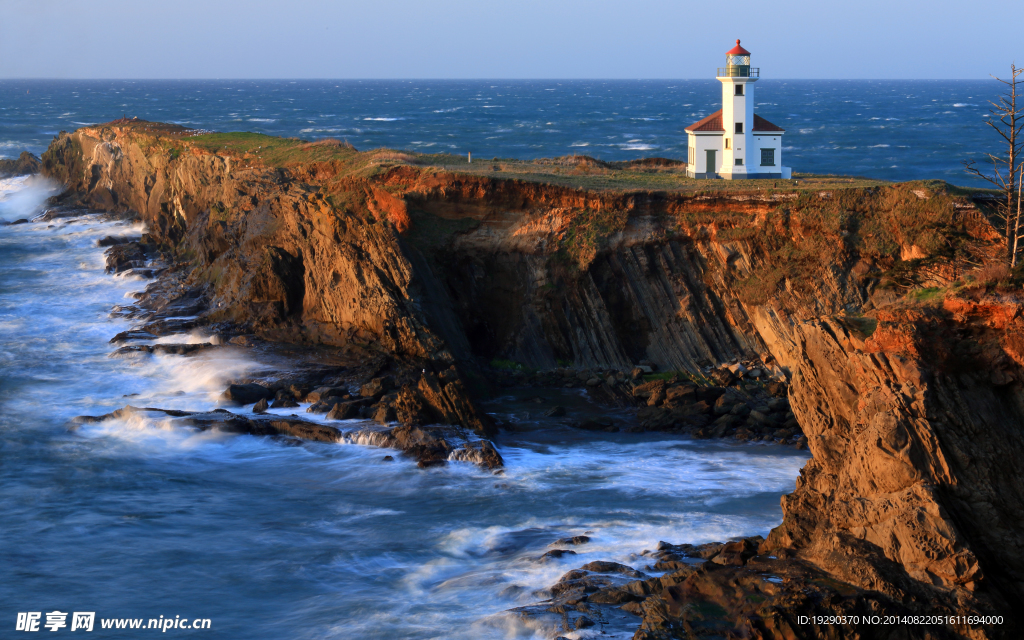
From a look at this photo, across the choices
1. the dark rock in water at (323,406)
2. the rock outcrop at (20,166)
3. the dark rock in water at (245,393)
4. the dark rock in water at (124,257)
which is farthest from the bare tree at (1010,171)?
the rock outcrop at (20,166)

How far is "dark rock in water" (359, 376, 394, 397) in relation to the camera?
25641 mm

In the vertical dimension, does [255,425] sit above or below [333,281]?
below

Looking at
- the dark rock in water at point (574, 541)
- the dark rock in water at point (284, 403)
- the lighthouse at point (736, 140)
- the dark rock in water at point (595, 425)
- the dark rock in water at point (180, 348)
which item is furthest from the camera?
the lighthouse at point (736, 140)

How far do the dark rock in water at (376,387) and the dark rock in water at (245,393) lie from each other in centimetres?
285

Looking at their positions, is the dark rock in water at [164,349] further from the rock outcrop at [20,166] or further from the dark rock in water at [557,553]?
the rock outcrop at [20,166]

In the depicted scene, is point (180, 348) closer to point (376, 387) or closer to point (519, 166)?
point (376, 387)

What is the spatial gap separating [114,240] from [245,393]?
25974mm

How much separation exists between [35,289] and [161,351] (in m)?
13.4

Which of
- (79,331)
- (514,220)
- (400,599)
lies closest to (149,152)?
(79,331)

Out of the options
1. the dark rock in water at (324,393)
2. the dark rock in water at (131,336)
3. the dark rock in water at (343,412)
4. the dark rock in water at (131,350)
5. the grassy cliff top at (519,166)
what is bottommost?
the dark rock in water at (343,412)

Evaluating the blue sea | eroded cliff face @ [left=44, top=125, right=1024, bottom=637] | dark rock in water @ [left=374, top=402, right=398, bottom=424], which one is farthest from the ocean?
the blue sea

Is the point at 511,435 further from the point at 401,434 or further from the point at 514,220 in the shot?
the point at 514,220

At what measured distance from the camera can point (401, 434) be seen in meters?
23.0

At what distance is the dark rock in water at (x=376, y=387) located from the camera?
25641 mm
